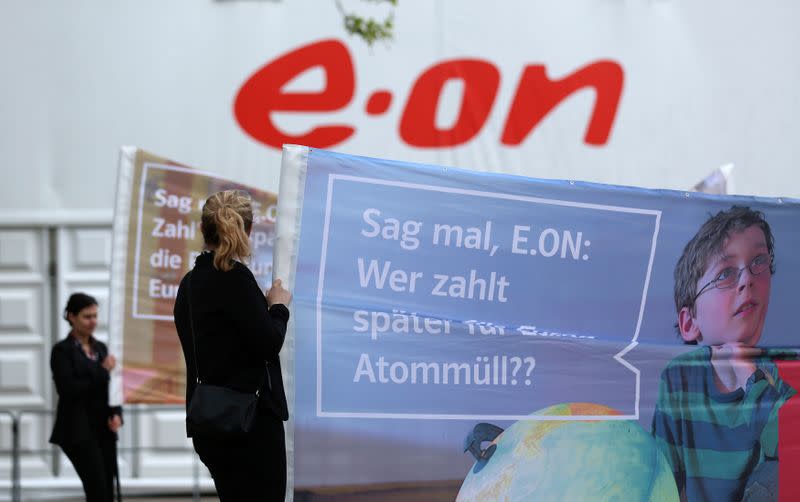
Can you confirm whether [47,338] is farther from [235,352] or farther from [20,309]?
[235,352]

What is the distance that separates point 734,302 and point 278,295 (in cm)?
196

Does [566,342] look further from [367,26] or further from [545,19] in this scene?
[545,19]

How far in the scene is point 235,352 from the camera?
4.75m

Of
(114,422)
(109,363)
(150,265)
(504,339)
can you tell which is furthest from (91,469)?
(504,339)

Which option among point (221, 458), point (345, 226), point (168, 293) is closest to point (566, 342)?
point (345, 226)

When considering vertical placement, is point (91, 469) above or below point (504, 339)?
below

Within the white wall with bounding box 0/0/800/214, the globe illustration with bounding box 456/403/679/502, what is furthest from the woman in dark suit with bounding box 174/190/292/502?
the white wall with bounding box 0/0/800/214

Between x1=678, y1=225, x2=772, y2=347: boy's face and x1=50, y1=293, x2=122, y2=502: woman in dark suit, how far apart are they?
3.67 m

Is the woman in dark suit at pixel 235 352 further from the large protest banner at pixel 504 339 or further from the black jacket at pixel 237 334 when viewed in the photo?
the large protest banner at pixel 504 339

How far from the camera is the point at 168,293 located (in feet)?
26.7

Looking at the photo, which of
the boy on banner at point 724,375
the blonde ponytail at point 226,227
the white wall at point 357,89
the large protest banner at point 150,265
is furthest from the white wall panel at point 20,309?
the boy on banner at point 724,375

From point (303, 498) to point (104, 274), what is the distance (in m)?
5.99

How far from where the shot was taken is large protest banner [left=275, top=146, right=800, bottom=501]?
5.14 m

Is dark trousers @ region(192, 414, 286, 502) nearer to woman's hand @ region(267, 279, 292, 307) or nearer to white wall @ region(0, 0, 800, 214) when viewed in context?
woman's hand @ region(267, 279, 292, 307)
